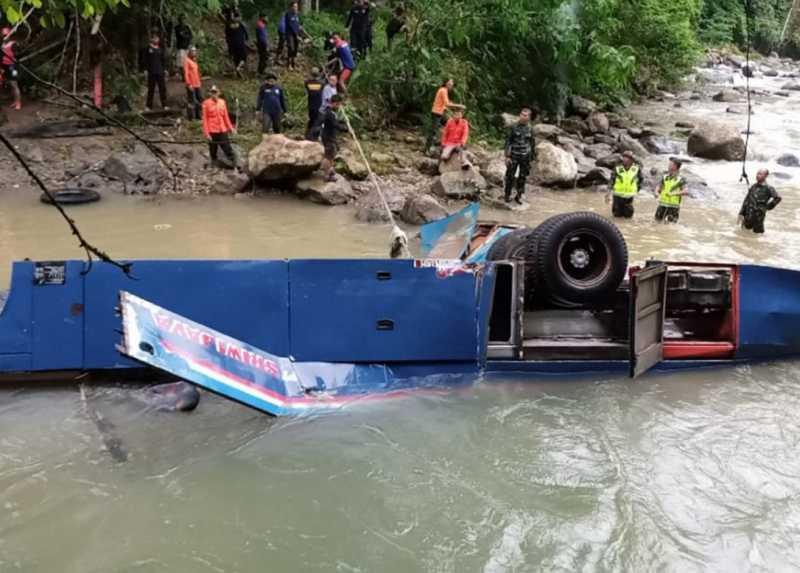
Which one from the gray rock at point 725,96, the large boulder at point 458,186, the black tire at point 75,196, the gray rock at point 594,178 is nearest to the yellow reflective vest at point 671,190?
the gray rock at point 594,178

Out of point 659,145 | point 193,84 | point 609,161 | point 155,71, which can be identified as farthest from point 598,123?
point 155,71

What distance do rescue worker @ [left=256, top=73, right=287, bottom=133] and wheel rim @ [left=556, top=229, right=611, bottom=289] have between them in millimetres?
10130

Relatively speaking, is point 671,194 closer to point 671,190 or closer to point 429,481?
point 671,190

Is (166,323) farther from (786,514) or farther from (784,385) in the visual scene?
(784,385)

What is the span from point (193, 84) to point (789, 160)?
14.6 meters

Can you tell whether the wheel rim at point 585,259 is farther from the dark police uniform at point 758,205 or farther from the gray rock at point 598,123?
the gray rock at point 598,123

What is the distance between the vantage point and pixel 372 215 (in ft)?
43.2

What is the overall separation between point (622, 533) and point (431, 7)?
1614 centimetres

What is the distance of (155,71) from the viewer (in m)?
16.0

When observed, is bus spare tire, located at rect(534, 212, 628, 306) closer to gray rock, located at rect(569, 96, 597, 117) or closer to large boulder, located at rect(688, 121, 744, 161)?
large boulder, located at rect(688, 121, 744, 161)

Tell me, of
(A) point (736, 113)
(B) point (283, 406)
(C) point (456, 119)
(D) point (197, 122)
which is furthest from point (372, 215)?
(A) point (736, 113)

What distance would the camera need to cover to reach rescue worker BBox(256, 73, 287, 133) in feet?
51.5

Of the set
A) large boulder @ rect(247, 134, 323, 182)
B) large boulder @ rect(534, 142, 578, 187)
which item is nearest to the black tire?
large boulder @ rect(247, 134, 323, 182)

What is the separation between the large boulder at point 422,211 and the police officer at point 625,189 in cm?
337
